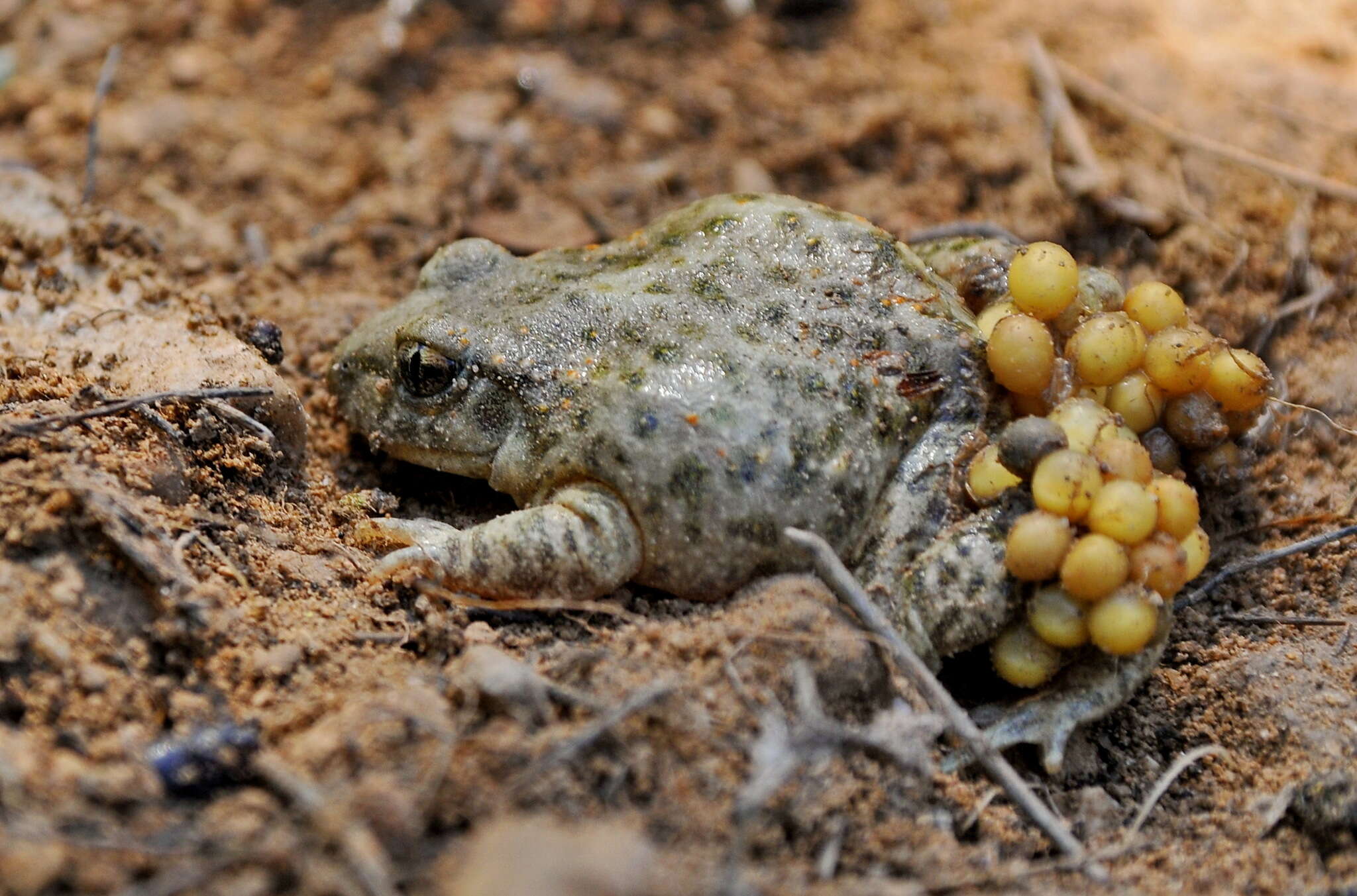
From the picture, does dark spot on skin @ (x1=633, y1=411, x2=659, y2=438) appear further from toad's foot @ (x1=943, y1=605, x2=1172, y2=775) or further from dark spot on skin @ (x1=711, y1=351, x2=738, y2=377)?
toad's foot @ (x1=943, y1=605, x2=1172, y2=775)

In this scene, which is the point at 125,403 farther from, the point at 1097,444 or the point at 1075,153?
the point at 1075,153

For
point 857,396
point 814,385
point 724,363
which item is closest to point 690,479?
point 724,363

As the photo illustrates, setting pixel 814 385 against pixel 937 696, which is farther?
pixel 814 385

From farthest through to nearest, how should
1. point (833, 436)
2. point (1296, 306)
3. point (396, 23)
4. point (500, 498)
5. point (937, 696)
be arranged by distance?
point (396, 23) < point (1296, 306) < point (500, 498) < point (833, 436) < point (937, 696)

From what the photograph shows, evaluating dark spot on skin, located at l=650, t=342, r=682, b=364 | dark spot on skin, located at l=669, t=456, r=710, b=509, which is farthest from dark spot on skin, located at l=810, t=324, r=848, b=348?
dark spot on skin, located at l=669, t=456, r=710, b=509

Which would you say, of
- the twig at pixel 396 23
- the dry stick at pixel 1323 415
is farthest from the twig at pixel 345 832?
the twig at pixel 396 23

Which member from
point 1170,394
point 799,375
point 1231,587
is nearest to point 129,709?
point 799,375
